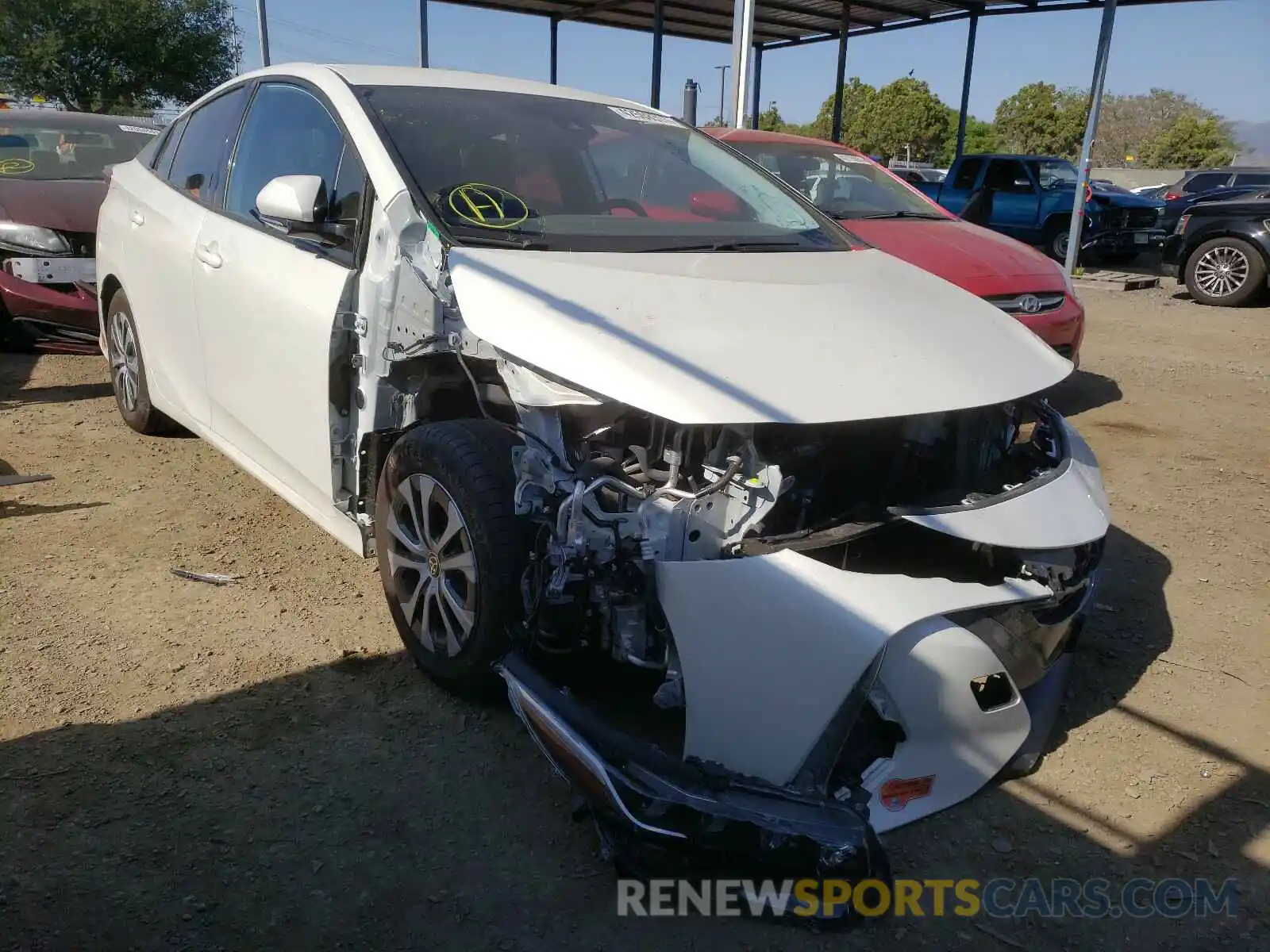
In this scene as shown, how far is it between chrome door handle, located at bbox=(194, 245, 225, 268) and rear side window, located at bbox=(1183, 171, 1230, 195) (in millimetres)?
20247

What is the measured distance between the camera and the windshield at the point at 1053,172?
15422 mm

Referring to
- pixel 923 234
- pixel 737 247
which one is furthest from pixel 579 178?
pixel 923 234

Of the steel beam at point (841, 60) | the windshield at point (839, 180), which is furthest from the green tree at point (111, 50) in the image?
the windshield at point (839, 180)

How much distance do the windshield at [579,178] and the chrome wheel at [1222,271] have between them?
31.7 ft

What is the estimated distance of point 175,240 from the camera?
403 centimetres

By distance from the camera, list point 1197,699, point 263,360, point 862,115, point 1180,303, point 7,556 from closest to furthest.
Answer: point 1197,699 → point 263,360 → point 7,556 → point 1180,303 → point 862,115

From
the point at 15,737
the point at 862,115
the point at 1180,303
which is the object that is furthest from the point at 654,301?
the point at 862,115

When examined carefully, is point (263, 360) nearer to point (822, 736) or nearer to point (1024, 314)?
point (822, 736)

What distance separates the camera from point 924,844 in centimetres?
246

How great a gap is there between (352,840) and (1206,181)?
21876mm

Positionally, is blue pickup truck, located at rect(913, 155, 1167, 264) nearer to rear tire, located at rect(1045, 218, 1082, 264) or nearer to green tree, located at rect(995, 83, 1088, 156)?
rear tire, located at rect(1045, 218, 1082, 264)

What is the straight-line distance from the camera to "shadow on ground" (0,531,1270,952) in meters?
2.14

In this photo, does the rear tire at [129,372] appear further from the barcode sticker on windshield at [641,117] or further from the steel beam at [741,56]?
the steel beam at [741,56]

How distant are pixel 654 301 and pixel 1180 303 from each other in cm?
1146
